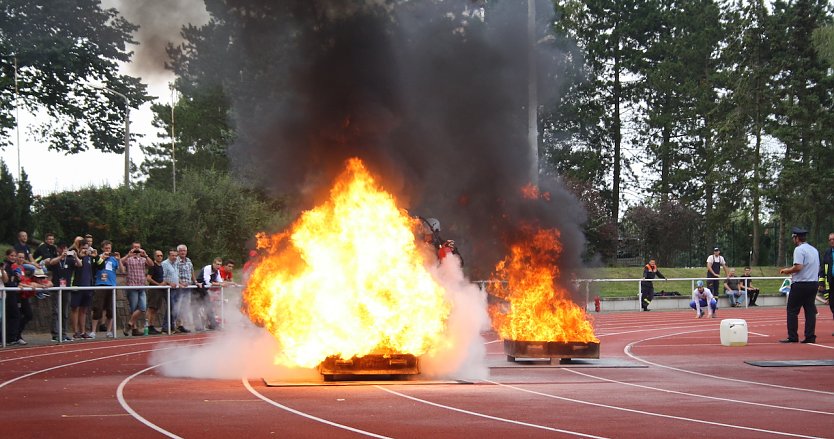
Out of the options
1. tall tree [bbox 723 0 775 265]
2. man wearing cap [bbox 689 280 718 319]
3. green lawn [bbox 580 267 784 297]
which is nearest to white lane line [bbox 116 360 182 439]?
man wearing cap [bbox 689 280 718 319]

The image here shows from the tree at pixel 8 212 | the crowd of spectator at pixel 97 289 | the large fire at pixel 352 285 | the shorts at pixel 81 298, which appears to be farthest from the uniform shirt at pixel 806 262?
the tree at pixel 8 212

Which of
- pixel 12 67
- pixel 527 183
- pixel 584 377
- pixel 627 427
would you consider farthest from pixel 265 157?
pixel 12 67

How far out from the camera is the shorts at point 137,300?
71.9 ft

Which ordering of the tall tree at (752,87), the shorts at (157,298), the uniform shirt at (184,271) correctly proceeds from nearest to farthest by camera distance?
the shorts at (157,298) < the uniform shirt at (184,271) < the tall tree at (752,87)

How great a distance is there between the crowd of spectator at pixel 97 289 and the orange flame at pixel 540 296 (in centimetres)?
893

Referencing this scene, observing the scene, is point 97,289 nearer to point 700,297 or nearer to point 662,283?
point 700,297

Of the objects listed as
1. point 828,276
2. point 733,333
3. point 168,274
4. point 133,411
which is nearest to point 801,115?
point 828,276

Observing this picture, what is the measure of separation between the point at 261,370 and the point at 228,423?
4623mm

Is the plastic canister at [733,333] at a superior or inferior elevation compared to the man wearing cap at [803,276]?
inferior

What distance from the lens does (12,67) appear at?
109 feet

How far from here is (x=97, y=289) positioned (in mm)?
20438

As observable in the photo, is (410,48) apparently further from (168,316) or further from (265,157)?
(168,316)

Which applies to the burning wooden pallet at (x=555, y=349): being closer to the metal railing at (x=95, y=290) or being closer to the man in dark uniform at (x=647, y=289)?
the metal railing at (x=95, y=290)

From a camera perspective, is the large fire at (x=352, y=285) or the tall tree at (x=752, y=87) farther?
the tall tree at (x=752, y=87)
